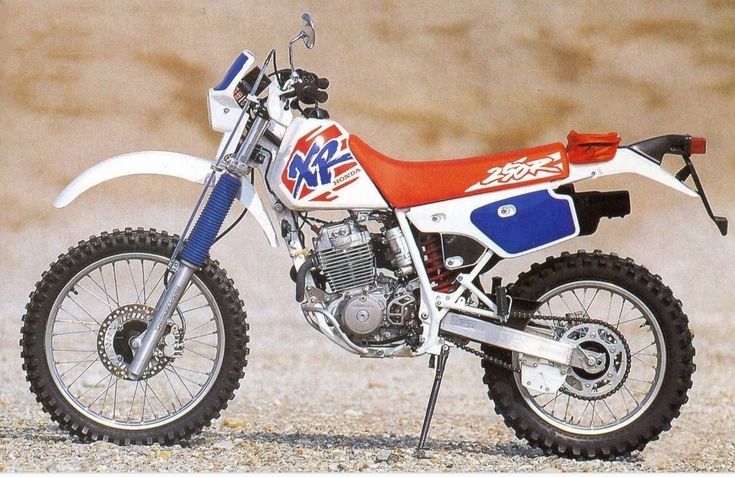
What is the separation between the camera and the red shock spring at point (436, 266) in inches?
203

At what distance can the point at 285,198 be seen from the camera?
512 cm

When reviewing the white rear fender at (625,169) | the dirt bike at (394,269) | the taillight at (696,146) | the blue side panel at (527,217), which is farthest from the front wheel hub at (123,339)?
the taillight at (696,146)

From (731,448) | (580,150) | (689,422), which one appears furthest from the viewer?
(689,422)

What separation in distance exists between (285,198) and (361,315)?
56 cm

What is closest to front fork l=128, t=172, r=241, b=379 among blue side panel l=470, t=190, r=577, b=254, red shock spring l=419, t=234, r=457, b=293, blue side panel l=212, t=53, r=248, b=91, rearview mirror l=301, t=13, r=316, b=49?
blue side panel l=212, t=53, r=248, b=91

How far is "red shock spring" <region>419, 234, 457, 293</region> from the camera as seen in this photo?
5160 millimetres

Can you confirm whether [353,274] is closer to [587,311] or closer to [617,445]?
[587,311]

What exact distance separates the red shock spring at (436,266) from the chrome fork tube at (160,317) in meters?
0.95

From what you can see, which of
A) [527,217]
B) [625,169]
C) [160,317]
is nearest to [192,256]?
[160,317]

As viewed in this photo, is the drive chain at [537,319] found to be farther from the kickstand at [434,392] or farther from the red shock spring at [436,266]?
the red shock spring at [436,266]

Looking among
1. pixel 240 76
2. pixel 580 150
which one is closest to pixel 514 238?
pixel 580 150

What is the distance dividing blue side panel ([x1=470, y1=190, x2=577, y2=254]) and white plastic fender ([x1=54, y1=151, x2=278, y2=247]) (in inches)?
33.9

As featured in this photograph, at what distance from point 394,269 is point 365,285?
0.46 feet

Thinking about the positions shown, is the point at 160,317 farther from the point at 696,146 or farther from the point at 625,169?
the point at 696,146
